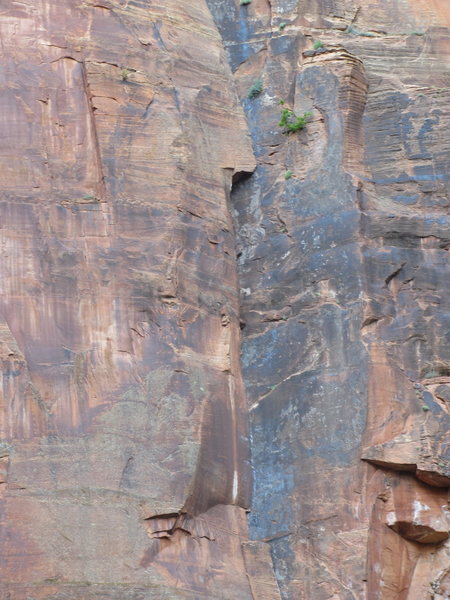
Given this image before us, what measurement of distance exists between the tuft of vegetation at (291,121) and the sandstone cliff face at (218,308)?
0.11 m

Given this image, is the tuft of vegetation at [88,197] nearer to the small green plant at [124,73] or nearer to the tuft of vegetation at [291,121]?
the small green plant at [124,73]

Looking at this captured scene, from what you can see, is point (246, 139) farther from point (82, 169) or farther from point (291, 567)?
point (291, 567)

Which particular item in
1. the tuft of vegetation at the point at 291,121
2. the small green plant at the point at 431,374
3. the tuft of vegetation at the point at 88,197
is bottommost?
the small green plant at the point at 431,374

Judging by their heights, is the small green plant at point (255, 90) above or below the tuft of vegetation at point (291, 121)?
above

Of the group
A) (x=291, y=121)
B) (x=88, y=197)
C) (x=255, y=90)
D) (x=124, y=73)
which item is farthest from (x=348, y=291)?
(x=124, y=73)

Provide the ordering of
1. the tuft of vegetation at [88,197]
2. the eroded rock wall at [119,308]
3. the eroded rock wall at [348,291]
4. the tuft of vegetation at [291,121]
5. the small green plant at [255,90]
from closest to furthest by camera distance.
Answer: the eroded rock wall at [119,308]
the eroded rock wall at [348,291]
the tuft of vegetation at [88,197]
the tuft of vegetation at [291,121]
the small green plant at [255,90]

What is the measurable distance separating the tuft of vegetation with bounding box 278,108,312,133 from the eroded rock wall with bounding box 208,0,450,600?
9 centimetres

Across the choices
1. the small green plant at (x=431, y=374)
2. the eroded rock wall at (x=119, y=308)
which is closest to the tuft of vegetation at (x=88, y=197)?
the eroded rock wall at (x=119, y=308)

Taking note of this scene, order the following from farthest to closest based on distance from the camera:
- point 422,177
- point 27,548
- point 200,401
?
1. point 422,177
2. point 200,401
3. point 27,548

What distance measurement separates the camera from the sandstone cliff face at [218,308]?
82.4 ft

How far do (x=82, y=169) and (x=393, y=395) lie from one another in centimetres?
553

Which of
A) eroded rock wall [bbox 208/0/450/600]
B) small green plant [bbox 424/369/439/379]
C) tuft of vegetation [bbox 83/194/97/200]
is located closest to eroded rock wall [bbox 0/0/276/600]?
tuft of vegetation [bbox 83/194/97/200]

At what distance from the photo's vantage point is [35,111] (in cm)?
2748

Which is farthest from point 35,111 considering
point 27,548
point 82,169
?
point 27,548
